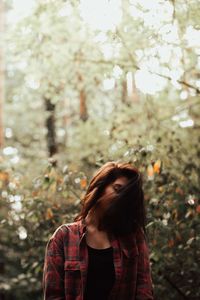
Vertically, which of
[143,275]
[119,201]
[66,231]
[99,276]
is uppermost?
[119,201]

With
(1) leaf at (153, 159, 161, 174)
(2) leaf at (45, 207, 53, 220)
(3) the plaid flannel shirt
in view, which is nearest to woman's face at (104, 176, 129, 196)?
(3) the plaid flannel shirt

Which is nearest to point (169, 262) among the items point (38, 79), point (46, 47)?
point (46, 47)

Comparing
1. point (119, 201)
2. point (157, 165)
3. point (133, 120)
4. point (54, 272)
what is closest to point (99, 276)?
point (54, 272)

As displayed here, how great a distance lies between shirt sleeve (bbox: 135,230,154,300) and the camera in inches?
122

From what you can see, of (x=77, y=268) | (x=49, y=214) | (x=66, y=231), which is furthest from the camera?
(x=49, y=214)

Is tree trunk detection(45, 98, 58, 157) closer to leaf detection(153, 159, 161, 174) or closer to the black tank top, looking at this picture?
leaf detection(153, 159, 161, 174)

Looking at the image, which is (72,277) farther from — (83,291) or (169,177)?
(169,177)

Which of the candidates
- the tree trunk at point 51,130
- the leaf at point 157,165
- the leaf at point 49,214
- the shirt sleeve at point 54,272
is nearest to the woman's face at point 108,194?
the shirt sleeve at point 54,272

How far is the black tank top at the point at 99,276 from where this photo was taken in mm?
2953

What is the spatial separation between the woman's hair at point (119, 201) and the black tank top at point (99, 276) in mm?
182

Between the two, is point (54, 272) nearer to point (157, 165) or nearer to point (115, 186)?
point (115, 186)

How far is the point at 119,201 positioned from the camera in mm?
2996

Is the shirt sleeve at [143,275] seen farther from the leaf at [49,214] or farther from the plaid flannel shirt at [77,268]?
the leaf at [49,214]

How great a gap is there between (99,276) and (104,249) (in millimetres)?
157
